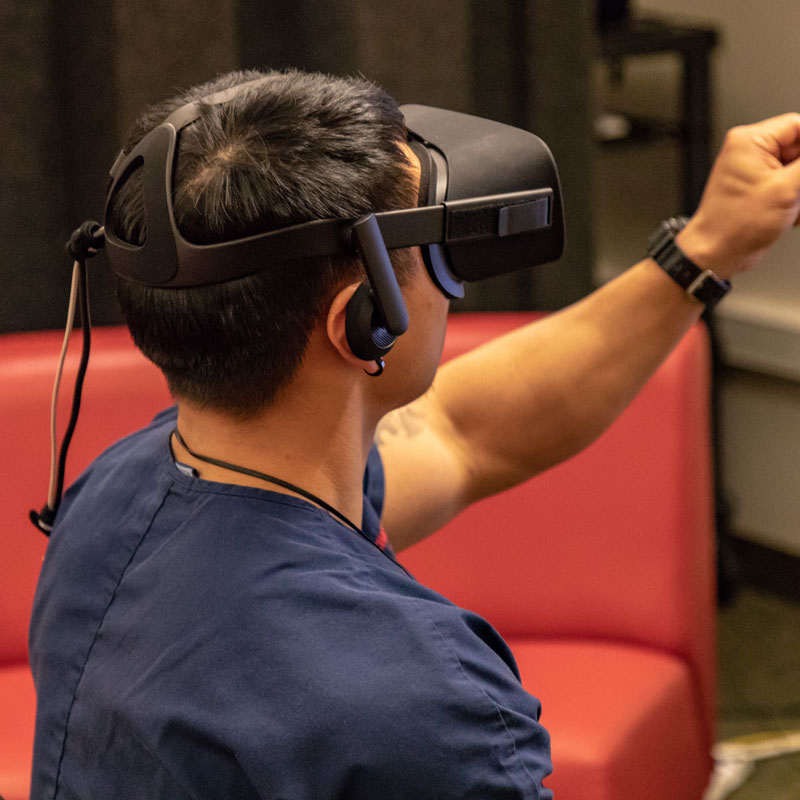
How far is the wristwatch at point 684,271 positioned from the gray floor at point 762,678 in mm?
1035

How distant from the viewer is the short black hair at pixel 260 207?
2.27 ft

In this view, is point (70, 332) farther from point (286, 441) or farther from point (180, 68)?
point (180, 68)

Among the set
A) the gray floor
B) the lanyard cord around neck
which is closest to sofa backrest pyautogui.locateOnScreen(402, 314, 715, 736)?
the gray floor

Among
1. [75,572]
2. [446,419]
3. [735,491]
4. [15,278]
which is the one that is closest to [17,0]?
[15,278]

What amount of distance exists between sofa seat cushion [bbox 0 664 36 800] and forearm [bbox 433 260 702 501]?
0.58 m

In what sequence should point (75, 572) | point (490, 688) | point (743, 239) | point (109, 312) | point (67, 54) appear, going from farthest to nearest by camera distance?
point (109, 312), point (67, 54), point (743, 239), point (75, 572), point (490, 688)

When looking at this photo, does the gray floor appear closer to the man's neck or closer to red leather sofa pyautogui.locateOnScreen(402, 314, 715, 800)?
red leather sofa pyautogui.locateOnScreen(402, 314, 715, 800)

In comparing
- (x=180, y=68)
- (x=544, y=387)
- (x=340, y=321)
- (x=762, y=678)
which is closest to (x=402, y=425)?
(x=544, y=387)

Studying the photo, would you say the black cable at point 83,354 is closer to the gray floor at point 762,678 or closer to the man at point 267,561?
the man at point 267,561

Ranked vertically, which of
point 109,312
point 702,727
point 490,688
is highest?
point 490,688

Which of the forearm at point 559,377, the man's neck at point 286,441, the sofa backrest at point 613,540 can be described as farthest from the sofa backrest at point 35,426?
the man's neck at point 286,441

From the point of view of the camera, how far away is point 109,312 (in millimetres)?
1695

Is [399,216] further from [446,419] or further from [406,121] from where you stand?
[446,419]

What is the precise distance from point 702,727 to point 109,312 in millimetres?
1009
